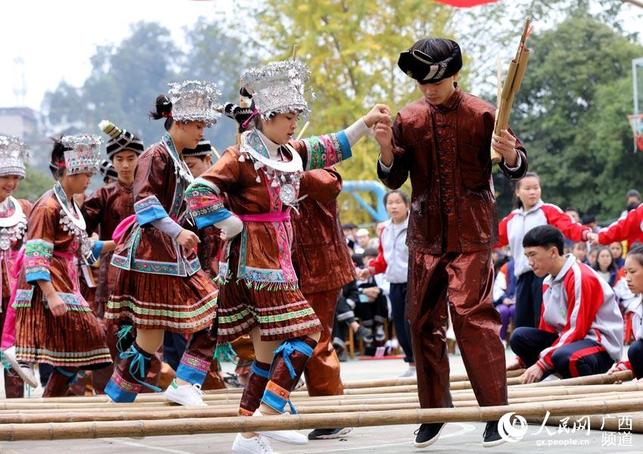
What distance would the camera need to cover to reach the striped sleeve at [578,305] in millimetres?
7699

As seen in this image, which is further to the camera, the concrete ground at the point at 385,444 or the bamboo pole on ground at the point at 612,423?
the bamboo pole on ground at the point at 612,423

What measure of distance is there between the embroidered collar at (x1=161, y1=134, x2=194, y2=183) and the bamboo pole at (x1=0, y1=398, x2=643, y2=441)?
2.15 m

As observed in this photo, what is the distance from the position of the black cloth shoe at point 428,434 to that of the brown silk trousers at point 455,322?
147 millimetres

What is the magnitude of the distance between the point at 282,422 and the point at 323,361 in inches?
74.6

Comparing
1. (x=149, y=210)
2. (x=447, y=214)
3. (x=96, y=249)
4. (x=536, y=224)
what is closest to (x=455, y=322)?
(x=447, y=214)

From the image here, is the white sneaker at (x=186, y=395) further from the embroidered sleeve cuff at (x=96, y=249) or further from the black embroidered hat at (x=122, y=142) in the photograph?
the black embroidered hat at (x=122, y=142)

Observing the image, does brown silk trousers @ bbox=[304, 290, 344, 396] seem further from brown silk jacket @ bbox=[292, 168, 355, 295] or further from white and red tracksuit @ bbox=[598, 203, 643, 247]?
white and red tracksuit @ bbox=[598, 203, 643, 247]

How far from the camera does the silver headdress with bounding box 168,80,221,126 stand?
7.10m

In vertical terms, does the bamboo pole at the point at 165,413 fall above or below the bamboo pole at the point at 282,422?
below

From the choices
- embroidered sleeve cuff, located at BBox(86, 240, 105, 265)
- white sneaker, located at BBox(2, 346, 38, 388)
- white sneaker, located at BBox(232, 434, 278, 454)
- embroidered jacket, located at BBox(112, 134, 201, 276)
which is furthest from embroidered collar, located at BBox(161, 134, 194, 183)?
white sneaker, located at BBox(2, 346, 38, 388)

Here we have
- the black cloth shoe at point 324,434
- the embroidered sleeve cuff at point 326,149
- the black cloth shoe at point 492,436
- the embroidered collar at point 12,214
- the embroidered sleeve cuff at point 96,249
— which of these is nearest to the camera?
the black cloth shoe at point 492,436

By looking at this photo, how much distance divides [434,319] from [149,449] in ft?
5.13

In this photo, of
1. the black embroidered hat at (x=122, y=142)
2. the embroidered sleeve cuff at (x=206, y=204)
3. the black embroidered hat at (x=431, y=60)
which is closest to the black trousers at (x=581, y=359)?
the black embroidered hat at (x=431, y=60)

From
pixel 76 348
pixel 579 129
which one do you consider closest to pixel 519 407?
pixel 76 348
